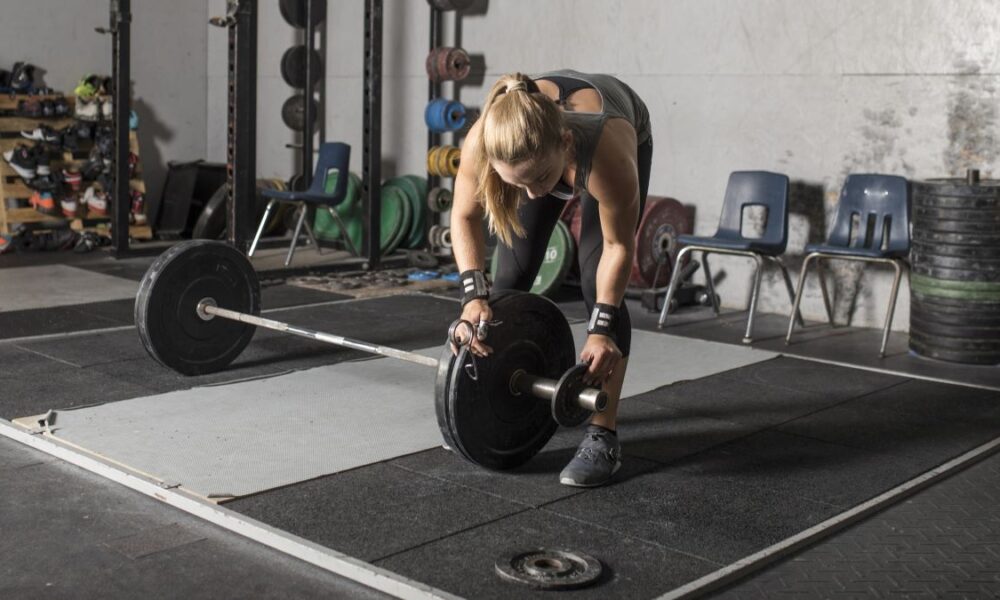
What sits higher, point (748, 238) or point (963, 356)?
point (748, 238)

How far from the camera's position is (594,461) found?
9.01ft

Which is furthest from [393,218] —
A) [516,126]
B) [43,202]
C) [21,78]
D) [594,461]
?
[516,126]

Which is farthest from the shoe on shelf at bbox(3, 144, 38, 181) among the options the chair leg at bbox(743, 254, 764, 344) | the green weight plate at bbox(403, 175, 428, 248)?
the chair leg at bbox(743, 254, 764, 344)

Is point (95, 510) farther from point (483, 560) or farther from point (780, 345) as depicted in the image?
point (780, 345)

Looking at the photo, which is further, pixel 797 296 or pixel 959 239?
pixel 797 296

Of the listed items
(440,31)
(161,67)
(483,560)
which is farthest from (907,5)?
(161,67)

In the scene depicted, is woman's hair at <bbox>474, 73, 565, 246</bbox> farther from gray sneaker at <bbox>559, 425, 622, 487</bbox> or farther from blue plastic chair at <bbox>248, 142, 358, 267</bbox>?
blue plastic chair at <bbox>248, 142, 358, 267</bbox>

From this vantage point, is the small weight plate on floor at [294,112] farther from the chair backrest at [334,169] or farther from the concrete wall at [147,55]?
the chair backrest at [334,169]

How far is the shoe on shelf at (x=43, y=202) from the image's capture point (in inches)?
271

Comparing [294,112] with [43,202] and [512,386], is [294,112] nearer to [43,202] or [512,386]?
[43,202]

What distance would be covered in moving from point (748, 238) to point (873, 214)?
21.5 inches

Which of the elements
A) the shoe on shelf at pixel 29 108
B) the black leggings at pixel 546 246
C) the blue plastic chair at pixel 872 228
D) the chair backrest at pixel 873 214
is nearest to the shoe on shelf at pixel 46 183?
the shoe on shelf at pixel 29 108

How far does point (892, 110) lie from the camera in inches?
195

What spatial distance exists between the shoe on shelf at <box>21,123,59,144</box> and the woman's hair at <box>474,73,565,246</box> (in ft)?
17.6
